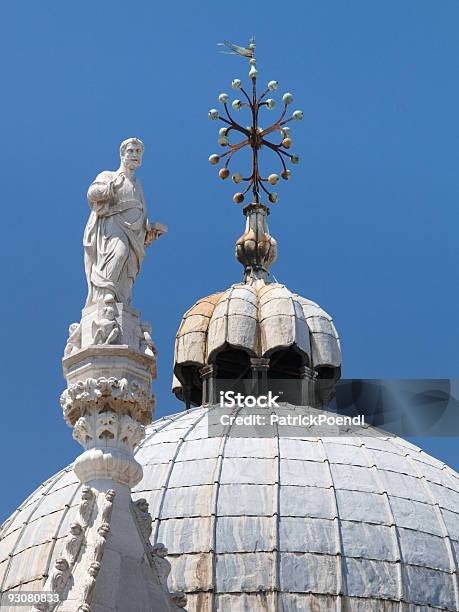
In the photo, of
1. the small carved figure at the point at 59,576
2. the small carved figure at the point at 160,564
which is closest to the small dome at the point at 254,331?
the small carved figure at the point at 160,564

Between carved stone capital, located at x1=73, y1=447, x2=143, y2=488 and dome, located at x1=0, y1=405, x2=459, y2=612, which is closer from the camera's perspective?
carved stone capital, located at x1=73, y1=447, x2=143, y2=488

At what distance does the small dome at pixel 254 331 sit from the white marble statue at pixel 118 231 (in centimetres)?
2058

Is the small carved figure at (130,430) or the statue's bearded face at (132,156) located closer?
the small carved figure at (130,430)

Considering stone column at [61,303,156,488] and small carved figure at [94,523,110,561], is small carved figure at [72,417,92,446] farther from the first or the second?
small carved figure at [94,523,110,561]

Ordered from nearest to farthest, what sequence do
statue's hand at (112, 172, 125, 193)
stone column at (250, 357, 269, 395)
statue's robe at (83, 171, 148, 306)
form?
statue's robe at (83, 171, 148, 306)
statue's hand at (112, 172, 125, 193)
stone column at (250, 357, 269, 395)

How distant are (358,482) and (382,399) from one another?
5.85m

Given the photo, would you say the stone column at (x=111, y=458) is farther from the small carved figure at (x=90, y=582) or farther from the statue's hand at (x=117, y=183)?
the statue's hand at (x=117, y=183)

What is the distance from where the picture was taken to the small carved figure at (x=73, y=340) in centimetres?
3114

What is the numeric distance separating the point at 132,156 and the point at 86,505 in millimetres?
6159

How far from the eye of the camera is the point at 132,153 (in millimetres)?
32969

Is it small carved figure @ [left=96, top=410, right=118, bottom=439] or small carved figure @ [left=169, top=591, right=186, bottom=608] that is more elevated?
small carved figure @ [left=96, top=410, right=118, bottom=439]

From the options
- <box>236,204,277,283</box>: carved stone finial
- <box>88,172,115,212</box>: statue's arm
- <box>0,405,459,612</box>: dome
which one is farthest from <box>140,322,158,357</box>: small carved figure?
→ <box>236,204,277,283</box>: carved stone finial

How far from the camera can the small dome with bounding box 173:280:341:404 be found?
53.4 m

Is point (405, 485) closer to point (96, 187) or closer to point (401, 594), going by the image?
point (401, 594)
